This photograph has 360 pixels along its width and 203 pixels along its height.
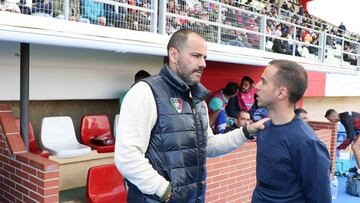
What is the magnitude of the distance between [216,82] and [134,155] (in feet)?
18.6

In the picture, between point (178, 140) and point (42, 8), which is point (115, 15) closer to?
point (42, 8)

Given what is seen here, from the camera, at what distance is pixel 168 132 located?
202 centimetres

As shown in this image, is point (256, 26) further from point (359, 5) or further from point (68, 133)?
point (359, 5)

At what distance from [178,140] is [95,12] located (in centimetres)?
329

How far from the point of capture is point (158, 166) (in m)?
2.02

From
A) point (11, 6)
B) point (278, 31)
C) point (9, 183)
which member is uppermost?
point (278, 31)

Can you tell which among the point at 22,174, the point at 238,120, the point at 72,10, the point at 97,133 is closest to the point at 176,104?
the point at 22,174

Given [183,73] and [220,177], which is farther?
[220,177]

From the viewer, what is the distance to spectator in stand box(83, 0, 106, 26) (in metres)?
4.65

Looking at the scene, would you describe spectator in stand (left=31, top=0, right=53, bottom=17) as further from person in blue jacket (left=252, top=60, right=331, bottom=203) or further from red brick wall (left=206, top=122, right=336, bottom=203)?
person in blue jacket (left=252, top=60, right=331, bottom=203)

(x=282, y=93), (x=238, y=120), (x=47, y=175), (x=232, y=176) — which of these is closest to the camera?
(x=282, y=93)

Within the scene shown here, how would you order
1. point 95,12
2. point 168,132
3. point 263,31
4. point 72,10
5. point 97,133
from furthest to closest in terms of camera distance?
1. point 263,31
2. point 97,133
3. point 95,12
4. point 72,10
5. point 168,132

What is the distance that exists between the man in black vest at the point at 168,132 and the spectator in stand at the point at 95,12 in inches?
113

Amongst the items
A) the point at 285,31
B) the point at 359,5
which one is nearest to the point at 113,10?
the point at 285,31
